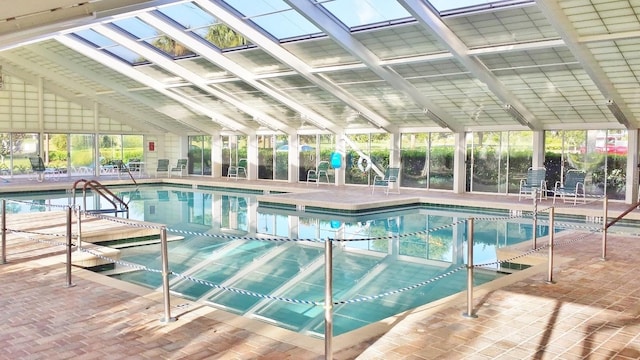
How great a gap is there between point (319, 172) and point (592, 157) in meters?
9.29

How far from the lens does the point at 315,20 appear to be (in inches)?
435

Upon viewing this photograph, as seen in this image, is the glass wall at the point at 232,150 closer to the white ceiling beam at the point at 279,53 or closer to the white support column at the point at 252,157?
the white support column at the point at 252,157

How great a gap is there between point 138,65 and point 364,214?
29.9ft

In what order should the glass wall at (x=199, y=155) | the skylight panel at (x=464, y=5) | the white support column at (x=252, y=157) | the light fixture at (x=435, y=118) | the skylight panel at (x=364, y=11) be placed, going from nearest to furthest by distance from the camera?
the skylight panel at (x=464, y=5) < the skylight panel at (x=364, y=11) < the light fixture at (x=435, y=118) < the white support column at (x=252, y=157) < the glass wall at (x=199, y=155)

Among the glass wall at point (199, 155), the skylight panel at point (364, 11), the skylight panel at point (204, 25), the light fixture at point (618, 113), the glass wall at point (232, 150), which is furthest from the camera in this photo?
the glass wall at point (199, 155)

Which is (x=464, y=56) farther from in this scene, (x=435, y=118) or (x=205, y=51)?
(x=205, y=51)

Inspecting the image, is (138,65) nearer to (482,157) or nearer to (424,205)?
(424,205)

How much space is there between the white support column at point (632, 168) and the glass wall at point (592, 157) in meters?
0.30

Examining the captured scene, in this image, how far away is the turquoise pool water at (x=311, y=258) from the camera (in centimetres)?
616

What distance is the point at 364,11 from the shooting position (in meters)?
11.0

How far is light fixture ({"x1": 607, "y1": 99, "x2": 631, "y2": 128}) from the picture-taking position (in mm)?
12039

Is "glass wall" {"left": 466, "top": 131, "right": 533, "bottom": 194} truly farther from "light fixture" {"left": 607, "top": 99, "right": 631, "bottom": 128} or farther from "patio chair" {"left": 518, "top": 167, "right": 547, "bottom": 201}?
"light fixture" {"left": 607, "top": 99, "right": 631, "bottom": 128}

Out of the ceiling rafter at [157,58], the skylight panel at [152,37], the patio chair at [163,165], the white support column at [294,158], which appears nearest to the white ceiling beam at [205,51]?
the ceiling rafter at [157,58]

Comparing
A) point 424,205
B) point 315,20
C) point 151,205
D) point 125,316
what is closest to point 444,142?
point 424,205
